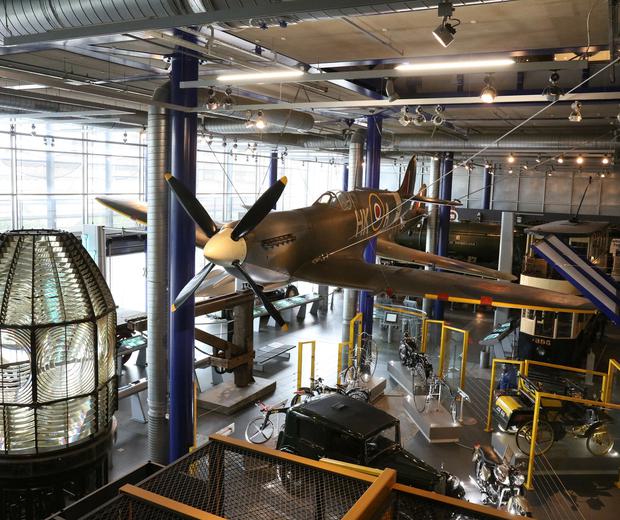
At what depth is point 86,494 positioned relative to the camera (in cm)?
299

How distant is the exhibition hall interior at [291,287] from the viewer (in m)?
2.83

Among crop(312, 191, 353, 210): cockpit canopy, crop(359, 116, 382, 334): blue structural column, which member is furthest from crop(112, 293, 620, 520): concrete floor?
crop(312, 191, 353, 210): cockpit canopy

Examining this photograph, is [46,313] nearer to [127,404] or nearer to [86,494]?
[86,494]

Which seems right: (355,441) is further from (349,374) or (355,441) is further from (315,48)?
(315,48)

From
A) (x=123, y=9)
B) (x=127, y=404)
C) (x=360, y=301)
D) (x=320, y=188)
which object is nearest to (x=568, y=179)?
(x=320, y=188)

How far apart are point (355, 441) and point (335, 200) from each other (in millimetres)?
5432

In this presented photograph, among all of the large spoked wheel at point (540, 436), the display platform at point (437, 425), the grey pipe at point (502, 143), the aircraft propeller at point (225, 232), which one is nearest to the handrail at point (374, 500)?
the aircraft propeller at point (225, 232)

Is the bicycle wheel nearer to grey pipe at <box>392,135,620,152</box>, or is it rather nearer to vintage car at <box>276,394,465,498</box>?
vintage car at <box>276,394,465,498</box>

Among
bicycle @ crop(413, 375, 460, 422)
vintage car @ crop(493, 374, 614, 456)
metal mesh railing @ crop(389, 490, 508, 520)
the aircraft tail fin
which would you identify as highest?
the aircraft tail fin

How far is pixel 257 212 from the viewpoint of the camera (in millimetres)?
7848

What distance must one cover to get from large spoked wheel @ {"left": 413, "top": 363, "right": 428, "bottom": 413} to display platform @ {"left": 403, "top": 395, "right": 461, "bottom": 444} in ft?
0.70

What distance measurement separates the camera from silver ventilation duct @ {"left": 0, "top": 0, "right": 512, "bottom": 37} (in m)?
3.80

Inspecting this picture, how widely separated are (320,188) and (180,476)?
37.5m

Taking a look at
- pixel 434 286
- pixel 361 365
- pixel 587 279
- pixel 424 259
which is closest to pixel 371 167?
pixel 424 259
